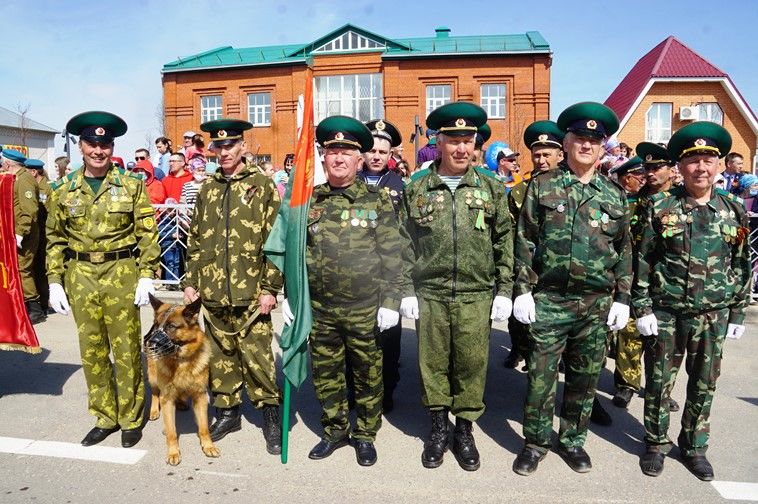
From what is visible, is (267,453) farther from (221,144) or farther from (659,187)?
(659,187)

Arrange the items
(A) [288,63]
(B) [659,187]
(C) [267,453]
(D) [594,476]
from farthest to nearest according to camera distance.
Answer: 1. (A) [288,63]
2. (B) [659,187]
3. (C) [267,453]
4. (D) [594,476]

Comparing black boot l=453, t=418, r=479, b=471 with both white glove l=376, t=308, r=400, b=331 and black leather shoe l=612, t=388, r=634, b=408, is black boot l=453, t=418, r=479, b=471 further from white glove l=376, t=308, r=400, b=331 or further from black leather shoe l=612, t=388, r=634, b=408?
black leather shoe l=612, t=388, r=634, b=408

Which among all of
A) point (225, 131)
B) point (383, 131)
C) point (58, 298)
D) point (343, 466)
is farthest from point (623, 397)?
point (58, 298)

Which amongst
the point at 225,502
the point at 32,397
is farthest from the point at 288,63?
the point at 225,502

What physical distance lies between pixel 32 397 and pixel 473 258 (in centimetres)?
430

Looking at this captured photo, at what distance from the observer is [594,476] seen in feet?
12.5

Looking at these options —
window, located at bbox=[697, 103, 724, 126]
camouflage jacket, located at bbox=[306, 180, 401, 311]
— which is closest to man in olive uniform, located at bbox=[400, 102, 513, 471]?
camouflage jacket, located at bbox=[306, 180, 401, 311]

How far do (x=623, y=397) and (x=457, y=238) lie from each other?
94.2 inches

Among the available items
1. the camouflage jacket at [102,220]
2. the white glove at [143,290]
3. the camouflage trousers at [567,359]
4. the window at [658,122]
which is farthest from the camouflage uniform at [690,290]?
the window at [658,122]

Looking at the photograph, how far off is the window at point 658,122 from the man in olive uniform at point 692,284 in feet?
91.8

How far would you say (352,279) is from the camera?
396 centimetres

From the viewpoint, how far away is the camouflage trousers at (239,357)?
433 centimetres

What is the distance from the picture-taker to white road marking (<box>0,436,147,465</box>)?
13.4ft

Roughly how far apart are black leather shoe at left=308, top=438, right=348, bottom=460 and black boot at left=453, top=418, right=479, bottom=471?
2.77 feet
